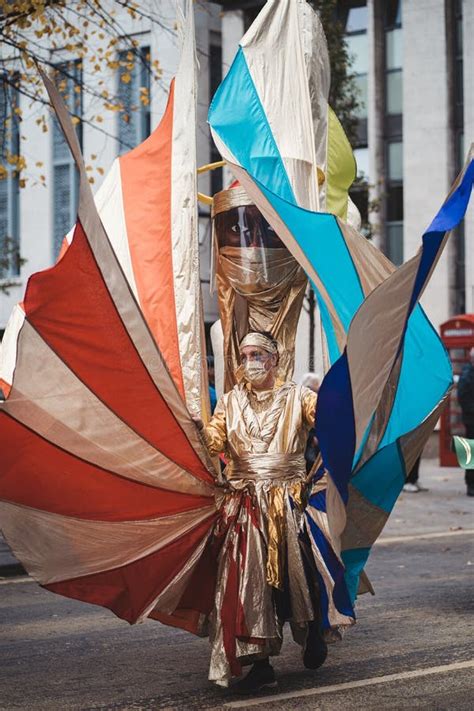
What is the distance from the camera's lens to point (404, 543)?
41.2 ft

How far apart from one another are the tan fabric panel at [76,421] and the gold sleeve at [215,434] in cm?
20

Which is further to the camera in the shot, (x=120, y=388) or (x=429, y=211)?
(x=429, y=211)

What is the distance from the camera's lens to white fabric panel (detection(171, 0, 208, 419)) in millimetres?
6934

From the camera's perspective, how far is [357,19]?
2477 centimetres

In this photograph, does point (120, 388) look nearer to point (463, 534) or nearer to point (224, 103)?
point (224, 103)

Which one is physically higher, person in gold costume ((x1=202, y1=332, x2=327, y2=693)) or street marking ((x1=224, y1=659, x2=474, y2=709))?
person in gold costume ((x1=202, y1=332, x2=327, y2=693))

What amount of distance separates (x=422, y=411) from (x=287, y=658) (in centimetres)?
185

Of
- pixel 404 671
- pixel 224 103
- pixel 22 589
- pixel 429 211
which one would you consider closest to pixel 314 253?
pixel 224 103

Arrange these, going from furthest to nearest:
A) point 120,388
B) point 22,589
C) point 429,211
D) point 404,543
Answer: point 429,211, point 404,543, point 22,589, point 120,388

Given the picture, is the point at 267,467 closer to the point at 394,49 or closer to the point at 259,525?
the point at 259,525

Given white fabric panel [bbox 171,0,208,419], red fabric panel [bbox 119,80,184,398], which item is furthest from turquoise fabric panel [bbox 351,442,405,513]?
red fabric panel [bbox 119,80,184,398]

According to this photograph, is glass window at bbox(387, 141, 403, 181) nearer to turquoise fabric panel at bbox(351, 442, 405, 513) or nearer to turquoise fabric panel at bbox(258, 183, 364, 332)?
turquoise fabric panel at bbox(258, 183, 364, 332)

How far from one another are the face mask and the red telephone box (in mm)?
12780

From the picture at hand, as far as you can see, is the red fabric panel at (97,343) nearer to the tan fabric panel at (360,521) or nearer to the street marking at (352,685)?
the tan fabric panel at (360,521)
